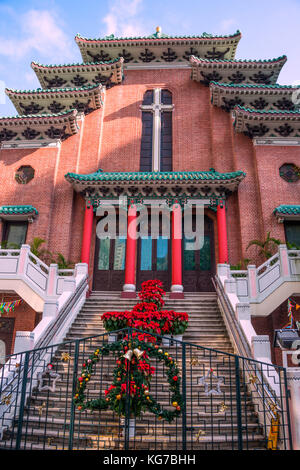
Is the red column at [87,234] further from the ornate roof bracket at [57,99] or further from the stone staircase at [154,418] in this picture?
the ornate roof bracket at [57,99]

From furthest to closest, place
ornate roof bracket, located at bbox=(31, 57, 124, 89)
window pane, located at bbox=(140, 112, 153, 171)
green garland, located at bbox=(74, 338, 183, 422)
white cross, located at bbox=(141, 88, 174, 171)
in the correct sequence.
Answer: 1. ornate roof bracket, located at bbox=(31, 57, 124, 89)
2. window pane, located at bbox=(140, 112, 153, 171)
3. white cross, located at bbox=(141, 88, 174, 171)
4. green garland, located at bbox=(74, 338, 183, 422)

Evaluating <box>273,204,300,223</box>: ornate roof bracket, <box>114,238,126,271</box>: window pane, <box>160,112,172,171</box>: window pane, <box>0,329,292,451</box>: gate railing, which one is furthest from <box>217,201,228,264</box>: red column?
<box>0,329,292,451</box>: gate railing

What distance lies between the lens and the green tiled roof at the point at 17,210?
1563 cm

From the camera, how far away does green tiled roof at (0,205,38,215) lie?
15.6 m

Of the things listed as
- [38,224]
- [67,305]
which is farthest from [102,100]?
[67,305]

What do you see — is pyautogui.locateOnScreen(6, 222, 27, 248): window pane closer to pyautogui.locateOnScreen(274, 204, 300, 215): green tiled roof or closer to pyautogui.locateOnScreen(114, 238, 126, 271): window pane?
pyautogui.locateOnScreen(114, 238, 126, 271): window pane

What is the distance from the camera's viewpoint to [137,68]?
20156 millimetres

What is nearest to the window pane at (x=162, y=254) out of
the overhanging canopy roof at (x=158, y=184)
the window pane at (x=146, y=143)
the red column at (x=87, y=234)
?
the overhanging canopy roof at (x=158, y=184)

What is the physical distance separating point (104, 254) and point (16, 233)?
4.00 metres

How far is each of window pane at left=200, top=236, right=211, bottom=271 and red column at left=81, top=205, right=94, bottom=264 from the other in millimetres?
4847

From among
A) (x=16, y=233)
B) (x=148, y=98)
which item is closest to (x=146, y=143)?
(x=148, y=98)

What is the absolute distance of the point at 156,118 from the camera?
18719 millimetres

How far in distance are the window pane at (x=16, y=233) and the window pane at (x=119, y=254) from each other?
4074mm
